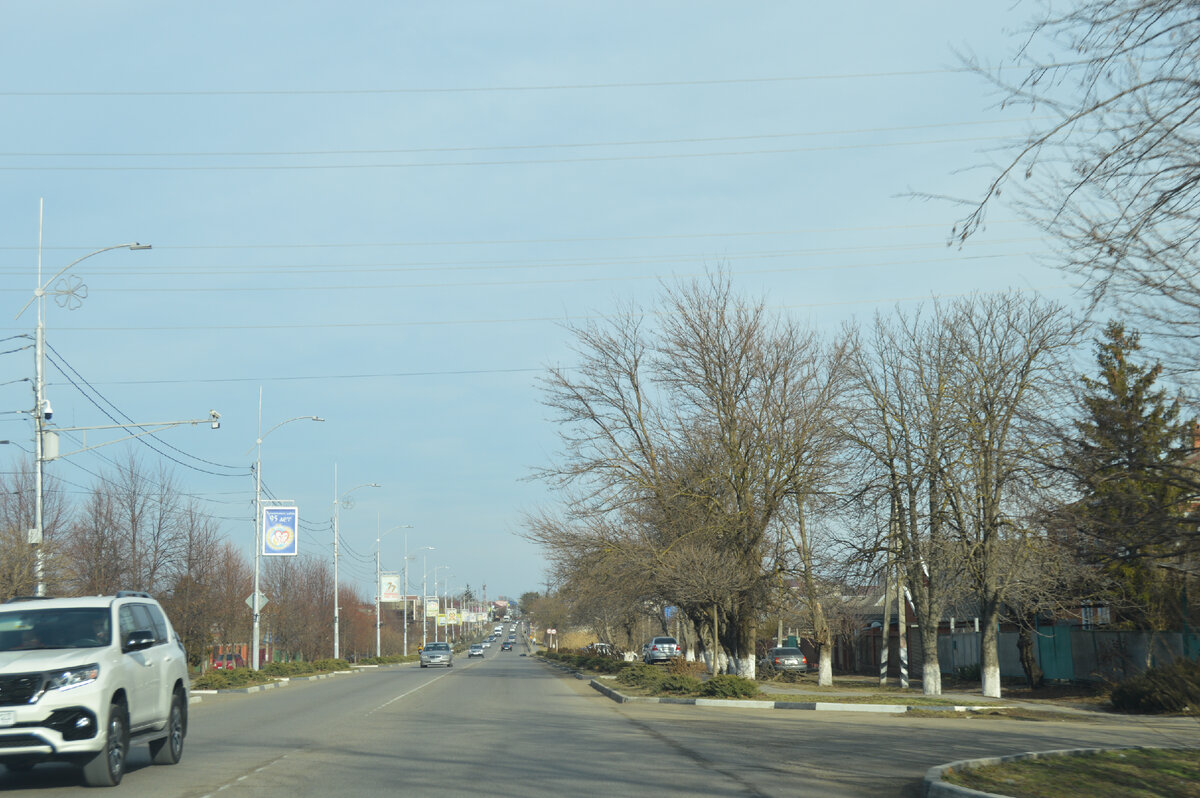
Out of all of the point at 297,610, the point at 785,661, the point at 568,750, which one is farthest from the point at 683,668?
the point at 297,610

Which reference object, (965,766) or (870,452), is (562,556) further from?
(965,766)

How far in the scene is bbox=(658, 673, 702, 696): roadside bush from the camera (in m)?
27.3

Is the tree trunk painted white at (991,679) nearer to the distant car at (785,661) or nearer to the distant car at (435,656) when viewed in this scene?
the distant car at (785,661)

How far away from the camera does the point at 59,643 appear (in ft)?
40.2

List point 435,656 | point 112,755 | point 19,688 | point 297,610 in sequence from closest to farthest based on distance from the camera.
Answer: point 19,688, point 112,755, point 435,656, point 297,610

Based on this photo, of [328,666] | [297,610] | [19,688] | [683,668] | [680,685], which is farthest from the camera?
[297,610]

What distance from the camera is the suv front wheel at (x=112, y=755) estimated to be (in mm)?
11250

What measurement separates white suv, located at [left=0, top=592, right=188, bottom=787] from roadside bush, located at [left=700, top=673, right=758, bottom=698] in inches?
568

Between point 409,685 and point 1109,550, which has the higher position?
point 1109,550

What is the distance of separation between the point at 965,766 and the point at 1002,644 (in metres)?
30.8

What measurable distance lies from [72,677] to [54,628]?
1.63 meters

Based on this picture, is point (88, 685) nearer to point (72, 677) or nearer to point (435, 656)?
point (72, 677)

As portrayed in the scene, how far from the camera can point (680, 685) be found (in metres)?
27.7

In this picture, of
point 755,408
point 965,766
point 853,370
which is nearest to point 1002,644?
point 853,370
